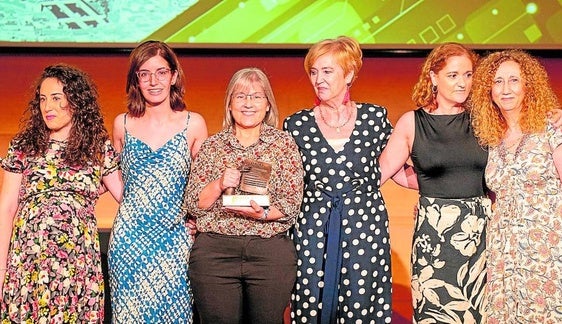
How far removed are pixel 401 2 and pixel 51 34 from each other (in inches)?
85.8

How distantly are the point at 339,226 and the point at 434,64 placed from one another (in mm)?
843

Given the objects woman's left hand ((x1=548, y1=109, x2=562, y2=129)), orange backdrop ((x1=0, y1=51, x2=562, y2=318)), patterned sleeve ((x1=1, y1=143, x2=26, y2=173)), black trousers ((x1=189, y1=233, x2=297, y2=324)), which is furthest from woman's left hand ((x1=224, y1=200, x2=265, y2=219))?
orange backdrop ((x1=0, y1=51, x2=562, y2=318))

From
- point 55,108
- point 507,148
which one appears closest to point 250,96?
point 55,108

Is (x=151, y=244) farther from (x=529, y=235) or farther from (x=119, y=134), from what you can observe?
(x=529, y=235)

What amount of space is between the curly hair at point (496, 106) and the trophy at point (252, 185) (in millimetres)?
966

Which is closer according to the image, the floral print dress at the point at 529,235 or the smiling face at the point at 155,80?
the floral print dress at the point at 529,235

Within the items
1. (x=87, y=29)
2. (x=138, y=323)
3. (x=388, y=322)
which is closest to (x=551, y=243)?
(x=388, y=322)

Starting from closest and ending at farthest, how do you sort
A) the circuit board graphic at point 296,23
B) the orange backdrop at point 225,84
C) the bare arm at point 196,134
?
the bare arm at point 196,134 → the circuit board graphic at point 296,23 → the orange backdrop at point 225,84

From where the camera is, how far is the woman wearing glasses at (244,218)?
311cm

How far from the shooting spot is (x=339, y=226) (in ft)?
10.6

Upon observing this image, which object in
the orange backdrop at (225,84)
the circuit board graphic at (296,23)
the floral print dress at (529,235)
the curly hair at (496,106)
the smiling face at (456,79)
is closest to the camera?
the floral print dress at (529,235)

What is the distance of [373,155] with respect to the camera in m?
3.33

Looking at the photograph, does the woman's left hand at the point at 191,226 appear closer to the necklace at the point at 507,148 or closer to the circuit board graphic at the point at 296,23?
the necklace at the point at 507,148

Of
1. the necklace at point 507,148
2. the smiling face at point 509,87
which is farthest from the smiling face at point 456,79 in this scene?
the necklace at point 507,148
